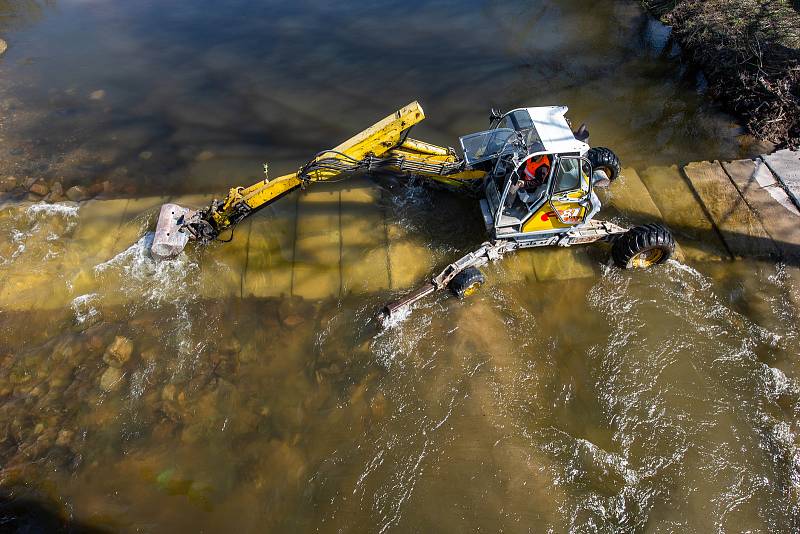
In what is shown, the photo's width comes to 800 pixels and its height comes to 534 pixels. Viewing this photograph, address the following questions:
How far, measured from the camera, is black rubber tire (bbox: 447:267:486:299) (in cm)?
797

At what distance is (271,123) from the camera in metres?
12.2

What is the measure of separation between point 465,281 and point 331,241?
3.01 m

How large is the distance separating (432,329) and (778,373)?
5.52 m

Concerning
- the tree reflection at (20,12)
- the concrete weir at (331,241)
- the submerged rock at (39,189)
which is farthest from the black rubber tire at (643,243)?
the tree reflection at (20,12)

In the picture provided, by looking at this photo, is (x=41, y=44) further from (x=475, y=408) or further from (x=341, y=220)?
(x=475, y=408)

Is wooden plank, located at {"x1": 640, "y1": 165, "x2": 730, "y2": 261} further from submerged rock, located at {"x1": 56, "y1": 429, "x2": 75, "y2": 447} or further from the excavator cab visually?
submerged rock, located at {"x1": 56, "y1": 429, "x2": 75, "y2": 447}

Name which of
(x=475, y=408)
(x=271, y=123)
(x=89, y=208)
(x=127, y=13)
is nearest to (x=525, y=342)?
(x=475, y=408)

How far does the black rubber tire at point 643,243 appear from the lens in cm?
795

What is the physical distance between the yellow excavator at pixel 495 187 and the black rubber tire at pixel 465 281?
18 mm

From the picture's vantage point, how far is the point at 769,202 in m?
9.81

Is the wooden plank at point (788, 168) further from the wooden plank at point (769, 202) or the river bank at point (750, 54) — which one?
the river bank at point (750, 54)

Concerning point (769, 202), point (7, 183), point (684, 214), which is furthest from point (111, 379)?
point (769, 202)

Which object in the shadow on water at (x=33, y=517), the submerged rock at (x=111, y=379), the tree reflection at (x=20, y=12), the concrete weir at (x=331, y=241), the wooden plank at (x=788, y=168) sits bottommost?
the shadow on water at (x=33, y=517)

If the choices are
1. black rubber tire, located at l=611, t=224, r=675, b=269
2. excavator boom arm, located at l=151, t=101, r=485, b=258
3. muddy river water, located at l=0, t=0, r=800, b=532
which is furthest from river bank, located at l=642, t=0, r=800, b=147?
excavator boom arm, located at l=151, t=101, r=485, b=258
